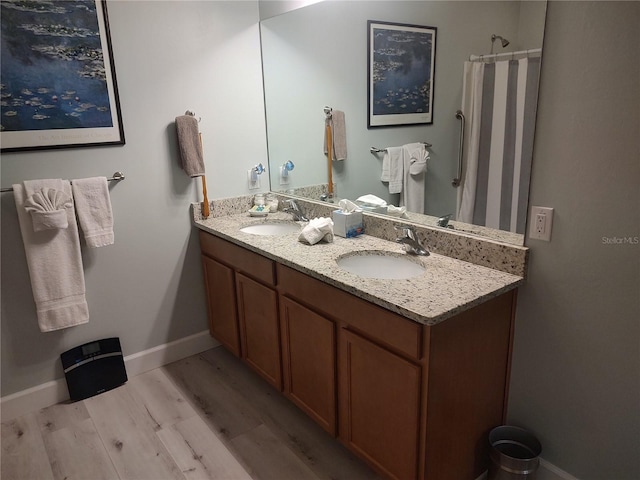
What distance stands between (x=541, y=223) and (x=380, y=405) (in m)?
0.85

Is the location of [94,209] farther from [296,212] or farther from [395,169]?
[395,169]

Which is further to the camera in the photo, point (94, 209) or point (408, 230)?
point (94, 209)

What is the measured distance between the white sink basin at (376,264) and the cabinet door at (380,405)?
0.35 m

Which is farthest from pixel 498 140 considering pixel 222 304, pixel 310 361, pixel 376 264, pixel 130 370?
pixel 130 370

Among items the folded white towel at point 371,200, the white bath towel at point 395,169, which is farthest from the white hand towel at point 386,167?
the folded white towel at point 371,200

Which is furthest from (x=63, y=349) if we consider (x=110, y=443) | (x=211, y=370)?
(x=211, y=370)

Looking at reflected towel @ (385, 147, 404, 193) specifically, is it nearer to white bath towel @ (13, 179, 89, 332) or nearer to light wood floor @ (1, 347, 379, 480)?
light wood floor @ (1, 347, 379, 480)

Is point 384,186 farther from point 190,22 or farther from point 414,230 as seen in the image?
point 190,22

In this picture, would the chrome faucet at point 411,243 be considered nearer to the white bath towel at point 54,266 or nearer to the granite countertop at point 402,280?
the granite countertop at point 402,280

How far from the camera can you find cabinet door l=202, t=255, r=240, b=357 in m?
2.49

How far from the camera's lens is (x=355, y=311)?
1.62 m

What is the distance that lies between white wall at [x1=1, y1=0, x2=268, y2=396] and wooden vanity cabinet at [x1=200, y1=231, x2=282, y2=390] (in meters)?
0.18

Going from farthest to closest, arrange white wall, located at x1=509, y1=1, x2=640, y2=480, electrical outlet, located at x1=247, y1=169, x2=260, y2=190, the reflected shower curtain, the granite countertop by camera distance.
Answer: electrical outlet, located at x1=247, y1=169, x2=260, y2=190
the reflected shower curtain
the granite countertop
white wall, located at x1=509, y1=1, x2=640, y2=480

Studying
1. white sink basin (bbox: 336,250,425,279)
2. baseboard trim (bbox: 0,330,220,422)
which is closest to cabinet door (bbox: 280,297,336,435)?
white sink basin (bbox: 336,250,425,279)
